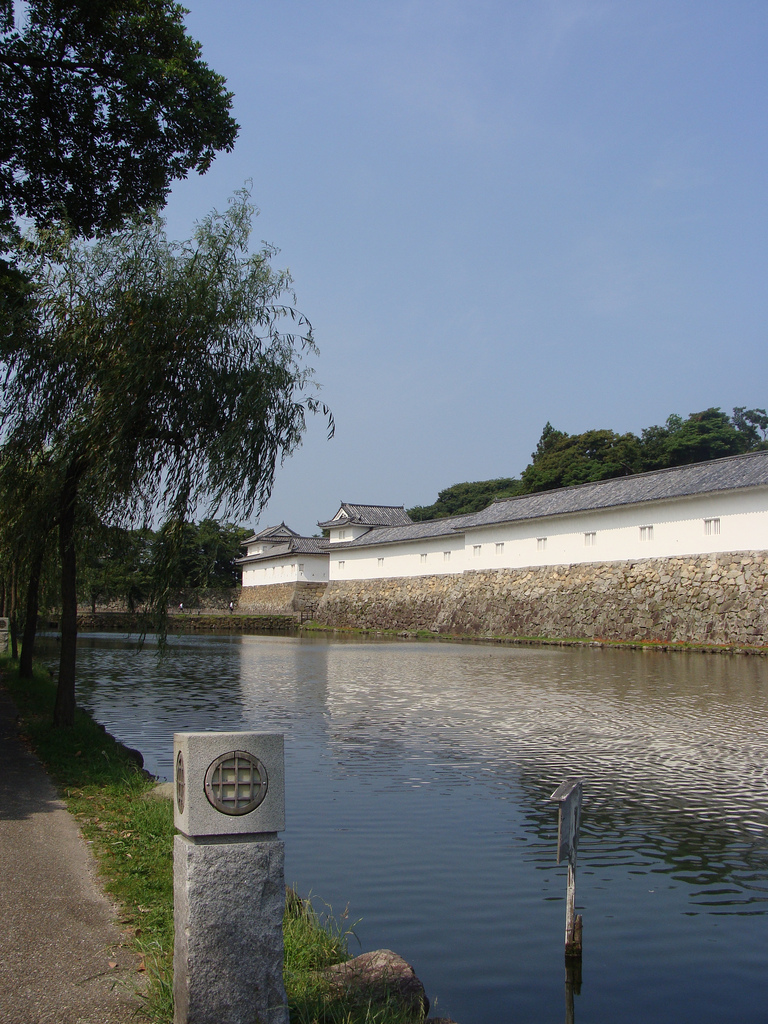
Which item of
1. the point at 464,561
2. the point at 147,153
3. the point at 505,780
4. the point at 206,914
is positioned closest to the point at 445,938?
the point at 206,914

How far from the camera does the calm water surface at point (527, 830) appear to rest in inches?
183

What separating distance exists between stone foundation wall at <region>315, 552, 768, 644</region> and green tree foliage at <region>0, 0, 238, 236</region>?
75.1 ft

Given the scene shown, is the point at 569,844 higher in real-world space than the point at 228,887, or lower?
lower

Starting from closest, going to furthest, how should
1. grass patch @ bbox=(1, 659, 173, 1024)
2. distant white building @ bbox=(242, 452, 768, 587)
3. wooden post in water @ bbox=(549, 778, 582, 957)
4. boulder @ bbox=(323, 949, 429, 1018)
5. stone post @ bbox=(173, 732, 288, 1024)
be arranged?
stone post @ bbox=(173, 732, 288, 1024), boulder @ bbox=(323, 949, 429, 1018), grass patch @ bbox=(1, 659, 173, 1024), wooden post in water @ bbox=(549, 778, 582, 957), distant white building @ bbox=(242, 452, 768, 587)

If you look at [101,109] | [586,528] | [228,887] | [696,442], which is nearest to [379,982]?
[228,887]

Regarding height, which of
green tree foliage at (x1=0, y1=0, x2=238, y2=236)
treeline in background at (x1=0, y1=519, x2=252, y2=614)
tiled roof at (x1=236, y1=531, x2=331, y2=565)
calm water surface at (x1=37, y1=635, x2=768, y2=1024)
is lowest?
calm water surface at (x1=37, y1=635, x2=768, y2=1024)

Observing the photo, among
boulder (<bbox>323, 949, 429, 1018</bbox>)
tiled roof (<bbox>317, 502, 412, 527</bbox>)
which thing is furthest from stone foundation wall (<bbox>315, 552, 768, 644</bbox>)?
boulder (<bbox>323, 949, 429, 1018</bbox>)

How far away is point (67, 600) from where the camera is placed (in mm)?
9766

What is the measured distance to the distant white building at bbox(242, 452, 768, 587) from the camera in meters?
29.6

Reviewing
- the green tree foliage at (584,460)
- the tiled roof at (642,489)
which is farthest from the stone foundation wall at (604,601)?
the green tree foliage at (584,460)

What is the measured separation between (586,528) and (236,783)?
34419 mm

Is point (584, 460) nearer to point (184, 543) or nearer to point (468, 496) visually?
point (468, 496)

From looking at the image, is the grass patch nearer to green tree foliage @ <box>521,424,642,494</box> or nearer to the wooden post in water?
the wooden post in water

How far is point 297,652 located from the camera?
101 feet
